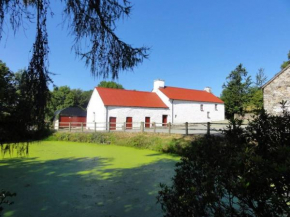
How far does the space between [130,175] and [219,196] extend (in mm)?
4010

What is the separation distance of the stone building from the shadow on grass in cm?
971

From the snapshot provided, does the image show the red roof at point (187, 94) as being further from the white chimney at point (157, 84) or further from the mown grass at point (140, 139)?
the mown grass at point (140, 139)

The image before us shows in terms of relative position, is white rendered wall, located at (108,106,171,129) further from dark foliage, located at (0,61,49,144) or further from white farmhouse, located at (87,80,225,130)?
dark foliage, located at (0,61,49,144)

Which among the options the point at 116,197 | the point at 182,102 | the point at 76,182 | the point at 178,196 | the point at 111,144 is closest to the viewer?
the point at 178,196

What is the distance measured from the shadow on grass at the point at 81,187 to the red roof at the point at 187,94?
15.7 meters

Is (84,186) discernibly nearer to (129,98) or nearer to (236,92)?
(129,98)

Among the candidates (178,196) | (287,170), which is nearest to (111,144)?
(178,196)

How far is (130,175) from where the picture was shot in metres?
5.41

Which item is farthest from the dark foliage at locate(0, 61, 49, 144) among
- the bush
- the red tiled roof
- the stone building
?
the red tiled roof

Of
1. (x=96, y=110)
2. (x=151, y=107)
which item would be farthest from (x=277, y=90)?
(x=96, y=110)

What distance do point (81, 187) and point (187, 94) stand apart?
2062cm

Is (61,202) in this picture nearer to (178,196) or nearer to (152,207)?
(152,207)

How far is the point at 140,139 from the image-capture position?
10.7 metres

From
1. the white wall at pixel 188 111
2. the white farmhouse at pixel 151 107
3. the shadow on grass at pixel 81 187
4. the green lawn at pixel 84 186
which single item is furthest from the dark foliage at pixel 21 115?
the white wall at pixel 188 111
